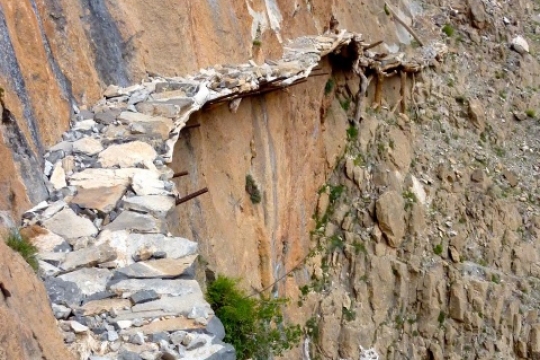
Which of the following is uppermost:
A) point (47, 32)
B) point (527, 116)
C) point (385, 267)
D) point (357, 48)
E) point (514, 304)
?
point (47, 32)

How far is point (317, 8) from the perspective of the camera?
15.3 meters

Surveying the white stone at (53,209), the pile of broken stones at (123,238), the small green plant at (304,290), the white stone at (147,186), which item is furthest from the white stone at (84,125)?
the small green plant at (304,290)

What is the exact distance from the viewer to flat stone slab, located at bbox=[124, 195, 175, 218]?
575cm

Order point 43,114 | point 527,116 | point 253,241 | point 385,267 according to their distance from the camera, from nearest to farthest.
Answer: point 43,114, point 253,241, point 385,267, point 527,116

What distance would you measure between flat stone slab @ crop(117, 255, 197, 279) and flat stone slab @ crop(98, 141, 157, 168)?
1592 mm

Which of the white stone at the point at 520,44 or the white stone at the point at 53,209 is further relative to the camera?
the white stone at the point at 520,44

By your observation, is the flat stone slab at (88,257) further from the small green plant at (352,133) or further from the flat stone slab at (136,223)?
the small green plant at (352,133)

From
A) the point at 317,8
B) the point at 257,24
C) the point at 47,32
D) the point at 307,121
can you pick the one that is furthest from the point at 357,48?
the point at 47,32

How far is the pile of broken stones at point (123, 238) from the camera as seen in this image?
435cm

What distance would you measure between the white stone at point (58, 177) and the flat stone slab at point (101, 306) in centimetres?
175

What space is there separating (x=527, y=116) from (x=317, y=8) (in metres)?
9.20

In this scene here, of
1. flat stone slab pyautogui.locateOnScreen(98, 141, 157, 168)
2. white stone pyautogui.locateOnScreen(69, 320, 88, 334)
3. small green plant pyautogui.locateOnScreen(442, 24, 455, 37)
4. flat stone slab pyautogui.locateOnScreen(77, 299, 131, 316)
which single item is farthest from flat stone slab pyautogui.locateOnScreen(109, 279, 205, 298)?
small green plant pyautogui.locateOnScreen(442, 24, 455, 37)

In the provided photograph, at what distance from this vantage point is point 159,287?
15.9ft

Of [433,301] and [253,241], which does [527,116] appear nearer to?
[433,301]
